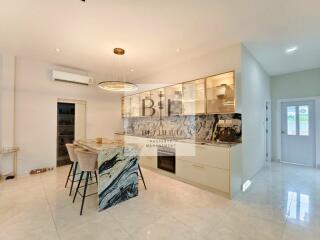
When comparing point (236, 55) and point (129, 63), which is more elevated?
point (129, 63)

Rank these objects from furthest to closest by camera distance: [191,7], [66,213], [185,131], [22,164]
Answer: [185,131], [22,164], [66,213], [191,7]

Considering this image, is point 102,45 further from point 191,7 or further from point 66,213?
point 66,213

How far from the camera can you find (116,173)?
2.50 metres

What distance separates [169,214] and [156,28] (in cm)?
274

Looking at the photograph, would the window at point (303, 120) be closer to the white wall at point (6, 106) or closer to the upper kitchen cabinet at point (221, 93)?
the upper kitchen cabinet at point (221, 93)

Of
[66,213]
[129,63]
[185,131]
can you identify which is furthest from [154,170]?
[129,63]

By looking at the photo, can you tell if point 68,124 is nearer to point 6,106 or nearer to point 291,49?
point 6,106

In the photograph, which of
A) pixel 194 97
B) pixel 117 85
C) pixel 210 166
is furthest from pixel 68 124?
pixel 210 166

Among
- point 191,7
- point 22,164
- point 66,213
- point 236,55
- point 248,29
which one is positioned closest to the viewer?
point 191,7

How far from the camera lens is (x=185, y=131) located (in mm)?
4035

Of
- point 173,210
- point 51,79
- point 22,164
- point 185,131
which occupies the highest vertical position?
point 51,79

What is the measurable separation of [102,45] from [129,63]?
1.08 m

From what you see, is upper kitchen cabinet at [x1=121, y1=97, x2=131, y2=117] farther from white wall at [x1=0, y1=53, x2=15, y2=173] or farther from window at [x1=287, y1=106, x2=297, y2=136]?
window at [x1=287, y1=106, x2=297, y2=136]

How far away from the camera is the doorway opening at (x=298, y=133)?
4.50 meters
